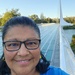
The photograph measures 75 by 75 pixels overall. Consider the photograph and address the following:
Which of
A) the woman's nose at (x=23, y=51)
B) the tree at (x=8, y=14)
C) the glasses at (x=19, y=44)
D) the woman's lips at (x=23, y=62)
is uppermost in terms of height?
the glasses at (x=19, y=44)

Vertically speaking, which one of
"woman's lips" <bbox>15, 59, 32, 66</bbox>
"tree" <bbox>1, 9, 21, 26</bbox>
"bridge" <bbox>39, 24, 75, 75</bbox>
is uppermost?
"woman's lips" <bbox>15, 59, 32, 66</bbox>

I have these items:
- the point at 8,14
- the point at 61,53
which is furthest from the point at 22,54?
the point at 8,14

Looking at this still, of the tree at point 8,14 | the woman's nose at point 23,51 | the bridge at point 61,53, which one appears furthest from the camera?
the tree at point 8,14

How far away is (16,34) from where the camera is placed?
111 centimetres

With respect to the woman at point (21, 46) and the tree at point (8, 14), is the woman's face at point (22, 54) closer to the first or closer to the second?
the woman at point (21, 46)

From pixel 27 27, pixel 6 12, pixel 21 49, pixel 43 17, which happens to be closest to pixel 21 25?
pixel 27 27

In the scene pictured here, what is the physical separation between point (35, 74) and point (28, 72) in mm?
131

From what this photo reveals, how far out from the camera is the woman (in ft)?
3.50

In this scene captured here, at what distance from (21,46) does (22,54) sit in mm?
38

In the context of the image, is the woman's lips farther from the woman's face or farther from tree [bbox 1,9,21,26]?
tree [bbox 1,9,21,26]

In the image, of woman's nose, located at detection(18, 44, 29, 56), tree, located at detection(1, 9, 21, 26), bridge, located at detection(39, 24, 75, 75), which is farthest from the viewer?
tree, located at detection(1, 9, 21, 26)

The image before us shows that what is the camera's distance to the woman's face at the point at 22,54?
106cm

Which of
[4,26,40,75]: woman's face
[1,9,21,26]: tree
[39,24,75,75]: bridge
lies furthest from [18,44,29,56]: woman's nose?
[1,9,21,26]: tree

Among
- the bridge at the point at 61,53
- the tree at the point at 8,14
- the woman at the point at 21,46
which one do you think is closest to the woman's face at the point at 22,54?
the woman at the point at 21,46
